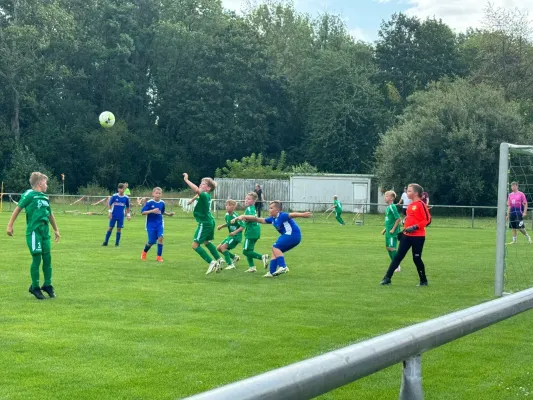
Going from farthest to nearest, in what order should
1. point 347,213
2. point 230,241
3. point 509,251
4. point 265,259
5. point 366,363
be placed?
point 347,213, point 509,251, point 230,241, point 265,259, point 366,363

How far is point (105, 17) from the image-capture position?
6950 cm

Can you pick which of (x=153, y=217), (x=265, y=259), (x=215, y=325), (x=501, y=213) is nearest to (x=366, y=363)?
(x=215, y=325)

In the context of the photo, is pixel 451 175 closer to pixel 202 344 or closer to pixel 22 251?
pixel 22 251

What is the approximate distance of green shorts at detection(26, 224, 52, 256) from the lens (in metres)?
12.0

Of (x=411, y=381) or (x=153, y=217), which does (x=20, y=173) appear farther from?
(x=411, y=381)

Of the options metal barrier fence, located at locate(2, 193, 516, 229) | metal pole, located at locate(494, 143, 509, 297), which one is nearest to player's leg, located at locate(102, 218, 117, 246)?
metal pole, located at locate(494, 143, 509, 297)

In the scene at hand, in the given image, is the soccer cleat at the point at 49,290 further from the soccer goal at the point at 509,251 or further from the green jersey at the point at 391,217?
the green jersey at the point at 391,217

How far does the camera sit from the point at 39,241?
39.7 ft

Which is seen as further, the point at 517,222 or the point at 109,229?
the point at 517,222

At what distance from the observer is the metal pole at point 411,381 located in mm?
3209

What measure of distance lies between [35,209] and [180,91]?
57.7 m

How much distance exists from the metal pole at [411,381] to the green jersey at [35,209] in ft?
31.7

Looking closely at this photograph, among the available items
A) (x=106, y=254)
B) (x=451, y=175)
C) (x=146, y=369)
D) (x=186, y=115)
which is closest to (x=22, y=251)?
(x=106, y=254)

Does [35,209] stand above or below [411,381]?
above
